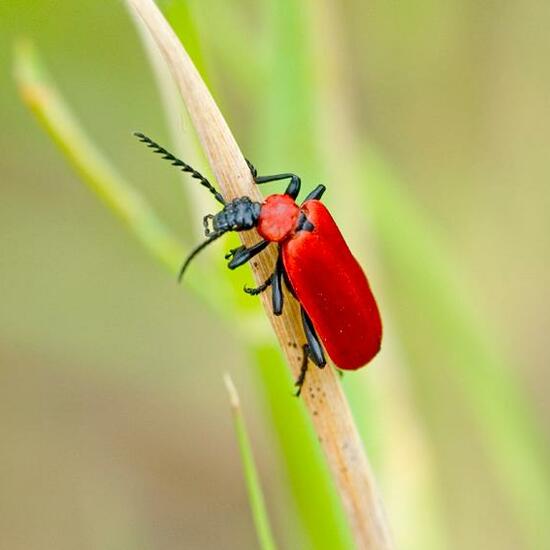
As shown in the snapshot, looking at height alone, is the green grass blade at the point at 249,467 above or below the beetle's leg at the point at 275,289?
below

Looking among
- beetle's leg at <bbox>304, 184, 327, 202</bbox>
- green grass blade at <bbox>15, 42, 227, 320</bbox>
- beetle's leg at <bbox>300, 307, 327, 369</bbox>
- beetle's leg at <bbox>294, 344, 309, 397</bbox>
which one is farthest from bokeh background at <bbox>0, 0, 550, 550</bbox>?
beetle's leg at <bbox>294, 344, 309, 397</bbox>

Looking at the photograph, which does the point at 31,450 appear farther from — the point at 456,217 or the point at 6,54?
the point at 456,217

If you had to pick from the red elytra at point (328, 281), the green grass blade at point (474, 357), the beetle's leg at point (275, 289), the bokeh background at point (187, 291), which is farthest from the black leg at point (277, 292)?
the bokeh background at point (187, 291)

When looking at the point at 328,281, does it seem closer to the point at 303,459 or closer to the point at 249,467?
the point at 303,459

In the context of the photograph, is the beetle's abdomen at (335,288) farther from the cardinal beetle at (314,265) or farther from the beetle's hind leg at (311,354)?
the beetle's hind leg at (311,354)

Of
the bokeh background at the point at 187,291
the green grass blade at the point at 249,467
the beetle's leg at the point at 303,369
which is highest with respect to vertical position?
the bokeh background at the point at 187,291

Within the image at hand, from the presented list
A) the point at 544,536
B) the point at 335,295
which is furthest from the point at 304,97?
the point at 544,536

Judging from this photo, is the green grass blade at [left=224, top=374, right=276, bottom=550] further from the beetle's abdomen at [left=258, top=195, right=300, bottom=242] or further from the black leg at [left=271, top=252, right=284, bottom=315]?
the beetle's abdomen at [left=258, top=195, right=300, bottom=242]
